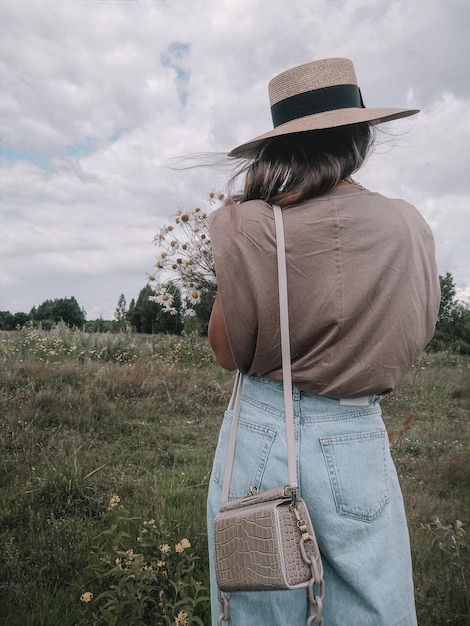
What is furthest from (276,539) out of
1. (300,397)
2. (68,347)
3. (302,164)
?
(68,347)

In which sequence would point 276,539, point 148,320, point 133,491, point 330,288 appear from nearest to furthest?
A: point 276,539 → point 330,288 → point 133,491 → point 148,320

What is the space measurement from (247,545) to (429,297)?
0.83 metres

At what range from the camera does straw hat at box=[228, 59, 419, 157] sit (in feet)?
5.24

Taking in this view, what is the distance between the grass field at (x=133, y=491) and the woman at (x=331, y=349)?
1.02 m

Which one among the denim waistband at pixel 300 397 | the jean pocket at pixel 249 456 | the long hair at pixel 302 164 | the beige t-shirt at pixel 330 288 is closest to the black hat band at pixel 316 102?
the long hair at pixel 302 164

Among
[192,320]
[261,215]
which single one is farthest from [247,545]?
[192,320]

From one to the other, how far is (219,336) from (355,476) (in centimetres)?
54

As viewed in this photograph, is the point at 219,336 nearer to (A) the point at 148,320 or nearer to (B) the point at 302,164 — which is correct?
(B) the point at 302,164

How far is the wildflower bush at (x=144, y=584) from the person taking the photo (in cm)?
231

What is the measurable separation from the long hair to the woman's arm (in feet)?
1.06

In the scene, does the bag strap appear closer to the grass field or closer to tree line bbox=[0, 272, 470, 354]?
the grass field

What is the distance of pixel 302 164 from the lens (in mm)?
1463

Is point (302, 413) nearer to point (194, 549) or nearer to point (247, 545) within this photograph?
point (247, 545)

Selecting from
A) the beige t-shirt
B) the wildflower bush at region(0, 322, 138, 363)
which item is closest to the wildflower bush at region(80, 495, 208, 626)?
the beige t-shirt
